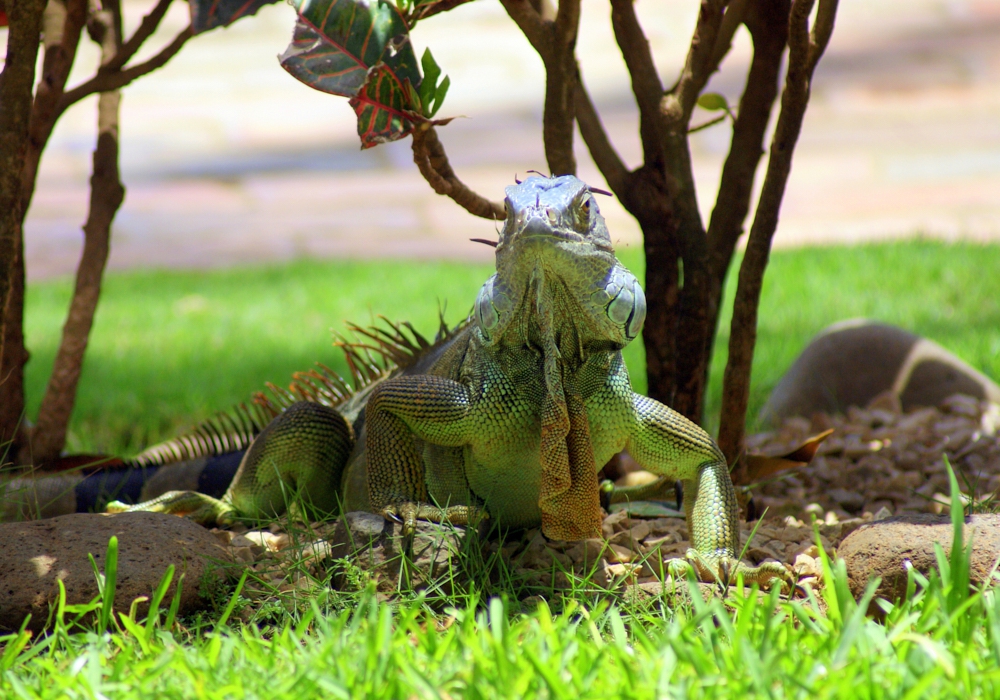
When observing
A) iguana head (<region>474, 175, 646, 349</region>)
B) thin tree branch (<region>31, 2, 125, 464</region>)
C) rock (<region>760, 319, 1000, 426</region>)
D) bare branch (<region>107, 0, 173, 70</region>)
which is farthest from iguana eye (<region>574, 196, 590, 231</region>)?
rock (<region>760, 319, 1000, 426</region>)

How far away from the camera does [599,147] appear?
135 inches

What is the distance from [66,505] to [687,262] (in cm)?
229

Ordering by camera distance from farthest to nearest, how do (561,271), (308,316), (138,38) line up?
(308,316) < (138,38) < (561,271)

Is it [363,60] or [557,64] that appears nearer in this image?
[363,60]

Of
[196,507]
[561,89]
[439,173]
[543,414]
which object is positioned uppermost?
[561,89]

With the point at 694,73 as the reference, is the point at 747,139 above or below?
below

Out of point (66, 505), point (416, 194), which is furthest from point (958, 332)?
point (416, 194)

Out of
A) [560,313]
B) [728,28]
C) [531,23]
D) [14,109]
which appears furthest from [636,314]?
[14,109]

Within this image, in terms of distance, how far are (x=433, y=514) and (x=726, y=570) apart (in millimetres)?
768

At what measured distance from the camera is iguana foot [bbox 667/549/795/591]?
2541 millimetres

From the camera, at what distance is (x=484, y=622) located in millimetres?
2117

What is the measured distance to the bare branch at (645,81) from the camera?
10.8 feet

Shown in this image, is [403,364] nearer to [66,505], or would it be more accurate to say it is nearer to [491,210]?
[491,210]

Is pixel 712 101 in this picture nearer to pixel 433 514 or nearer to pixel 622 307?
pixel 622 307
